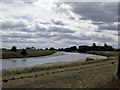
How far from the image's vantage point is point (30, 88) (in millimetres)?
8273

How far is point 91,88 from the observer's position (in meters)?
7.94

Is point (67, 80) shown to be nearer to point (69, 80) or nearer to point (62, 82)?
point (69, 80)

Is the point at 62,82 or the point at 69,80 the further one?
the point at 69,80

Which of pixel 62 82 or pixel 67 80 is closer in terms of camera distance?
pixel 62 82

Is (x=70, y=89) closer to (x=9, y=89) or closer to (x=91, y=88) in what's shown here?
(x=91, y=88)

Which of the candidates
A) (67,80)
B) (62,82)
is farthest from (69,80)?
(62,82)

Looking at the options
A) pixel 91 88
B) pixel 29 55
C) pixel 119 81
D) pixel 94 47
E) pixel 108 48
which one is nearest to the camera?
pixel 91 88

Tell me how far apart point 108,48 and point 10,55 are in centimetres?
7395

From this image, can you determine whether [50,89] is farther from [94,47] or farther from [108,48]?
[94,47]

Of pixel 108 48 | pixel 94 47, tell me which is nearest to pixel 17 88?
pixel 108 48

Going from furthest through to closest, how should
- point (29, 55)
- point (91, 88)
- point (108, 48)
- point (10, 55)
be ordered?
1. point (108, 48)
2. point (29, 55)
3. point (10, 55)
4. point (91, 88)

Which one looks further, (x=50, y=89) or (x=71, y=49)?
(x=71, y=49)

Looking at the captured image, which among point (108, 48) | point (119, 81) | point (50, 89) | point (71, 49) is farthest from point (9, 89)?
point (71, 49)

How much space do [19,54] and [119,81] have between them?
6120cm
